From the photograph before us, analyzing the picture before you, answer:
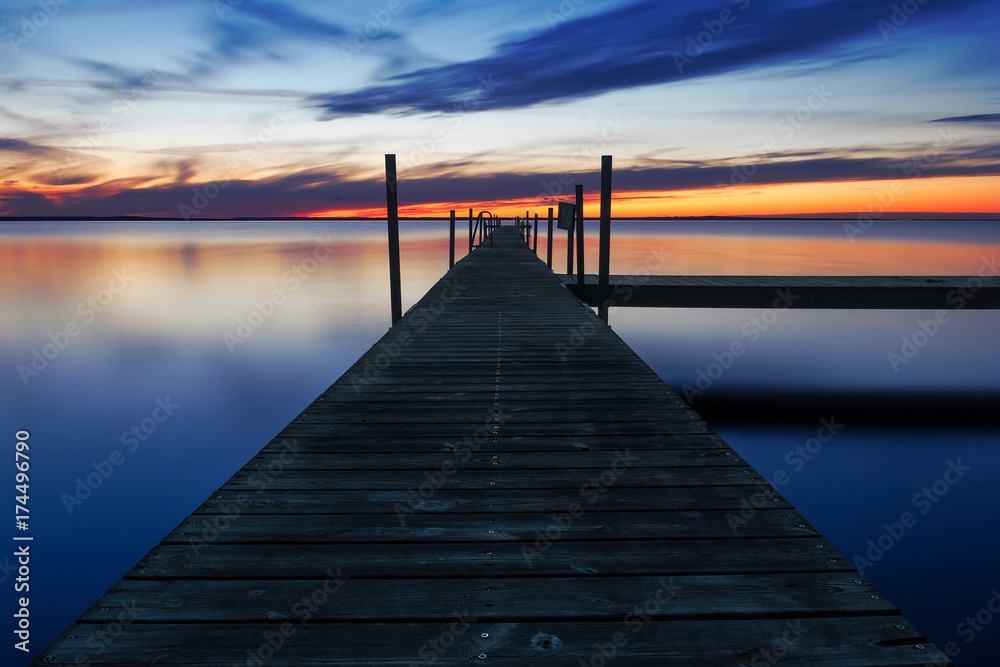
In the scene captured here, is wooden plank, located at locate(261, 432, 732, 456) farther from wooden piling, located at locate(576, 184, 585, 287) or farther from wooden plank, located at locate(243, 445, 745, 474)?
wooden piling, located at locate(576, 184, 585, 287)

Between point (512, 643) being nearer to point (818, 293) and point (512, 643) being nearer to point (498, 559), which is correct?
point (498, 559)

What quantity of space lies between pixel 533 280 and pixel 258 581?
10.0 meters

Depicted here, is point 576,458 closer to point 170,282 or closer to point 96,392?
point 96,392

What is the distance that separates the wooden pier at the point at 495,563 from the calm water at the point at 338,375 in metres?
3.95

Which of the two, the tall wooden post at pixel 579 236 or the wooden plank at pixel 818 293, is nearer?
the wooden plank at pixel 818 293

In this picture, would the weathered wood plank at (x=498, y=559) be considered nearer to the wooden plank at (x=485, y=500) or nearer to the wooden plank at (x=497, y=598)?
the wooden plank at (x=497, y=598)

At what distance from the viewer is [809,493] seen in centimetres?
780

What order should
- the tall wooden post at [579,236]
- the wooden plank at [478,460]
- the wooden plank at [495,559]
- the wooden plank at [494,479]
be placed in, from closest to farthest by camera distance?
the wooden plank at [495,559], the wooden plank at [494,479], the wooden plank at [478,460], the tall wooden post at [579,236]

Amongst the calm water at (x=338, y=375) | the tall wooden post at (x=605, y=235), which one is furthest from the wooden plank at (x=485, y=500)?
the tall wooden post at (x=605, y=235)

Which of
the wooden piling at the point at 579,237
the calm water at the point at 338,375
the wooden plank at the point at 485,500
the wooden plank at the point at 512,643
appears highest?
the wooden piling at the point at 579,237

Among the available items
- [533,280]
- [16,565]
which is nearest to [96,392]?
[16,565]

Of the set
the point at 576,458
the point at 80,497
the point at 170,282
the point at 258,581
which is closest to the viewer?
the point at 258,581

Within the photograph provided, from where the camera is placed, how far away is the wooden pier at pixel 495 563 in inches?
70.4

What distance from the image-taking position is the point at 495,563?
220cm
